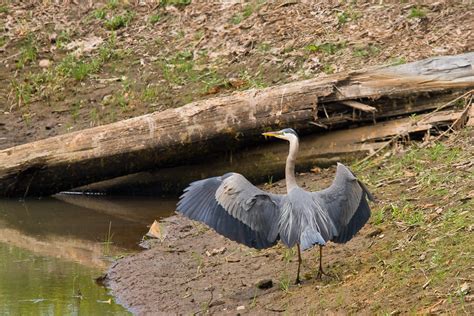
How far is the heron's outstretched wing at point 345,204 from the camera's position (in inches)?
273

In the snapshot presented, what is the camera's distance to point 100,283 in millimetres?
8094

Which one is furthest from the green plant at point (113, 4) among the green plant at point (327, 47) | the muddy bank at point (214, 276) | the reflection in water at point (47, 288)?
the muddy bank at point (214, 276)

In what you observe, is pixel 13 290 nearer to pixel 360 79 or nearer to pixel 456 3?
pixel 360 79

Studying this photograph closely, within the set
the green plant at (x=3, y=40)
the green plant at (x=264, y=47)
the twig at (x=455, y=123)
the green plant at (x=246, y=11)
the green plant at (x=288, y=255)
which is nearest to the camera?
the green plant at (x=288, y=255)

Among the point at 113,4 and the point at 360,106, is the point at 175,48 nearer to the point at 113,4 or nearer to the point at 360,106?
the point at 113,4

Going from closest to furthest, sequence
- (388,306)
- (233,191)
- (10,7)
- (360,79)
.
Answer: (388,306) → (233,191) → (360,79) → (10,7)

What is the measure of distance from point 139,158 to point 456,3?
473cm

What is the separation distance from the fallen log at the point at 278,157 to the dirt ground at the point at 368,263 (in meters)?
0.35

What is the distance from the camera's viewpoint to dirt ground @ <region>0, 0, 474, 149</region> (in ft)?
39.4

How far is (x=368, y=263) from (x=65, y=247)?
11.6ft

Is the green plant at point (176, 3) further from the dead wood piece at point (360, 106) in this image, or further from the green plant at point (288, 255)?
the green plant at point (288, 255)

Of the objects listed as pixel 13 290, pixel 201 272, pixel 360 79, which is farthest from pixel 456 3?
pixel 13 290

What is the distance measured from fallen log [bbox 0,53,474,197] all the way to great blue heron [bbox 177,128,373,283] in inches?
106

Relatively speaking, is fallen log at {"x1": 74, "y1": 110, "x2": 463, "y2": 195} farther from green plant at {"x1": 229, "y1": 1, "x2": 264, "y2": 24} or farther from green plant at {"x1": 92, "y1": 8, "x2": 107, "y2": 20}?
green plant at {"x1": 92, "y1": 8, "x2": 107, "y2": 20}
